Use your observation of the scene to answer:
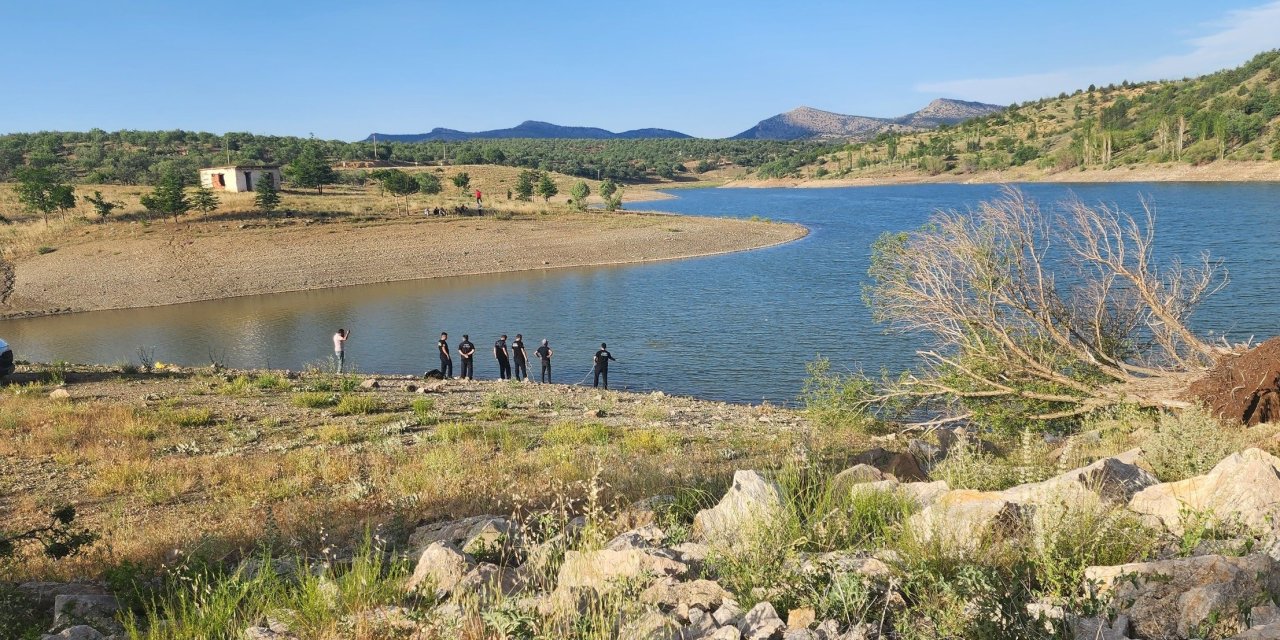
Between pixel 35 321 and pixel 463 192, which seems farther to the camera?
pixel 463 192

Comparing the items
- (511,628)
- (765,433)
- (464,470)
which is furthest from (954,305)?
(511,628)

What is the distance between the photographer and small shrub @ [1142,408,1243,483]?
257 inches

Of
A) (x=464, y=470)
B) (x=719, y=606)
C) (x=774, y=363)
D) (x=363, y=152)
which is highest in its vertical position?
(x=363, y=152)

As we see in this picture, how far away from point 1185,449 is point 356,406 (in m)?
13.4

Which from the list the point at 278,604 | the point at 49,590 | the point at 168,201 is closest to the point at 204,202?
the point at 168,201

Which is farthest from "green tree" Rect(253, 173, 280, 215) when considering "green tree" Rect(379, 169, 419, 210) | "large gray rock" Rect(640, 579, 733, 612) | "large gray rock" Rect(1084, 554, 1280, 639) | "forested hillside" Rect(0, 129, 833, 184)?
"large gray rock" Rect(1084, 554, 1280, 639)

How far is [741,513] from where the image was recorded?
5.20m

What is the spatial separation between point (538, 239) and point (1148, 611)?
52.1 m

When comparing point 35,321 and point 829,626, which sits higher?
point 829,626

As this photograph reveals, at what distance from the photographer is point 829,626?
12.0 feet

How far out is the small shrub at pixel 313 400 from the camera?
1564 centimetres

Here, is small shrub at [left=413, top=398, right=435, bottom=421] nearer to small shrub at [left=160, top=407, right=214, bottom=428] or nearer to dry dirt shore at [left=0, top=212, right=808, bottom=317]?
small shrub at [left=160, top=407, right=214, bottom=428]

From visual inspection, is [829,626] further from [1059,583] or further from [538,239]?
[538,239]

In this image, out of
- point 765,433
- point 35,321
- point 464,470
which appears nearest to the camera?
point 464,470
